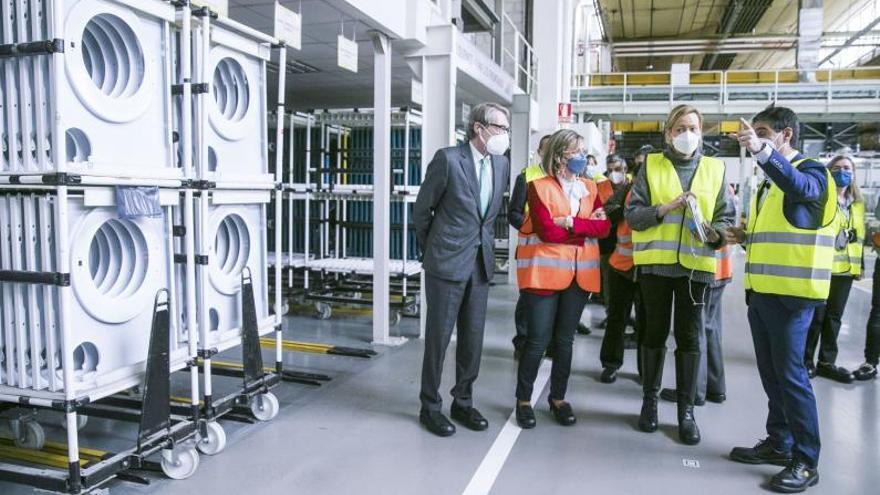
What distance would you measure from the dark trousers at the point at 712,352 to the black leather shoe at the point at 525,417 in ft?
3.77

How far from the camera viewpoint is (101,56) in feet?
9.24

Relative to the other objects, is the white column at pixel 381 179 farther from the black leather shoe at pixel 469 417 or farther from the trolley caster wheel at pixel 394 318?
the black leather shoe at pixel 469 417

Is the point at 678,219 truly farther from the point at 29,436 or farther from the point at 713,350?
the point at 29,436

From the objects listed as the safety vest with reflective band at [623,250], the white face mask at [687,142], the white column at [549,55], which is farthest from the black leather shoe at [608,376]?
the white column at [549,55]

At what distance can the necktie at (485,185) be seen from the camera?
11.7ft

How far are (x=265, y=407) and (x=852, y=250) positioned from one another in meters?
4.38

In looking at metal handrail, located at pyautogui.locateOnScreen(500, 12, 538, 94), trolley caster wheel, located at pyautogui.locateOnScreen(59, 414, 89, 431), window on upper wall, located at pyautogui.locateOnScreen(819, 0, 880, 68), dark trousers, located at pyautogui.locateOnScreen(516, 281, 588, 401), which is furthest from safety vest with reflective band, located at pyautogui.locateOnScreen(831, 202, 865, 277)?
window on upper wall, located at pyautogui.locateOnScreen(819, 0, 880, 68)

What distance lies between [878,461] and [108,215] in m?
3.98

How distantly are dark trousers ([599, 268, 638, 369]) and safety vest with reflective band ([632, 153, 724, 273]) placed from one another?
1.42 metres

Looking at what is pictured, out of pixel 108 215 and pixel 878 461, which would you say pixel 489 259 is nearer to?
pixel 108 215

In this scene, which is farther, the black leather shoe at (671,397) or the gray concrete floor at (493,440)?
the black leather shoe at (671,397)

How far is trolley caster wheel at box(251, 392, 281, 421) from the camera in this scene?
3.73m

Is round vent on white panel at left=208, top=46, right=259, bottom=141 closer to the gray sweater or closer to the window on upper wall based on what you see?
the gray sweater

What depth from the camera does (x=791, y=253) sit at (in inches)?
112
